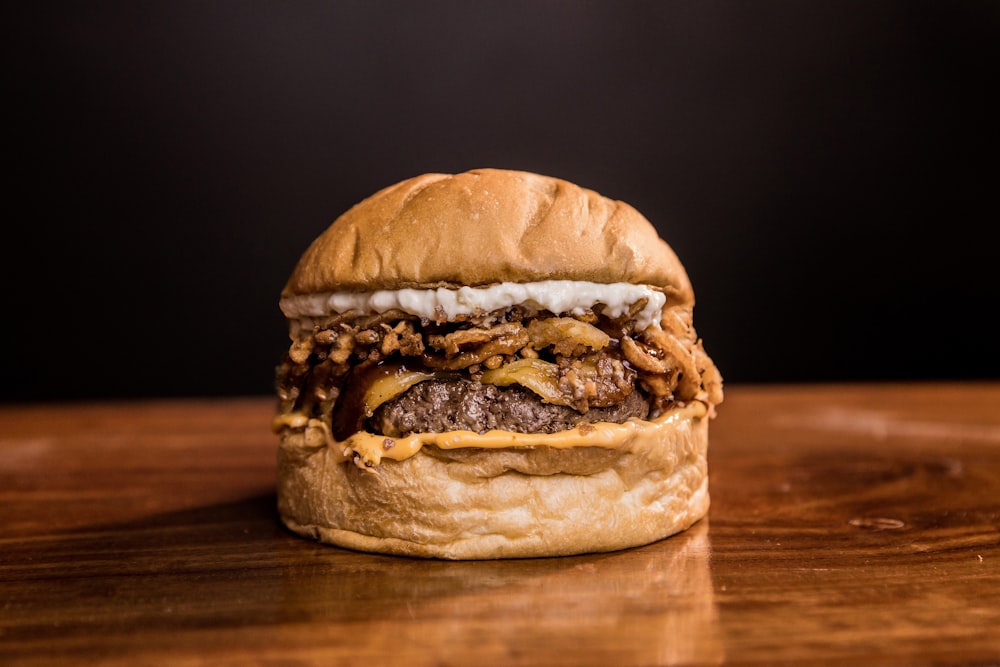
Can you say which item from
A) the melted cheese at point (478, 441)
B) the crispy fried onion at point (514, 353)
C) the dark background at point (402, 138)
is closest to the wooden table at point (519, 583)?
the melted cheese at point (478, 441)

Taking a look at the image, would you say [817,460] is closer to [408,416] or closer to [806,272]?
[408,416]

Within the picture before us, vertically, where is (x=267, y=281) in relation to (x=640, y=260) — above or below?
below

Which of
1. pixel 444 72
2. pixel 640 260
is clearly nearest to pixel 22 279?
pixel 444 72

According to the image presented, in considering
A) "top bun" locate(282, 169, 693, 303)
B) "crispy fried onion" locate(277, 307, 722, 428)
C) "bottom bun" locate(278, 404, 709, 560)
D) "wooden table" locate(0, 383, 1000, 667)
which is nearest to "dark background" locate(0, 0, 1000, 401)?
"wooden table" locate(0, 383, 1000, 667)

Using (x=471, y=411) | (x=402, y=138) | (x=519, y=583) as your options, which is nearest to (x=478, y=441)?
(x=471, y=411)

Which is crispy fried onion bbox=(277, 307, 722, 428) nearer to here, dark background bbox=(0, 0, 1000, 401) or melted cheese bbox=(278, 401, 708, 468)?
melted cheese bbox=(278, 401, 708, 468)

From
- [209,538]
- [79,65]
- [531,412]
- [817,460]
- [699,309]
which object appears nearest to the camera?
[531,412]

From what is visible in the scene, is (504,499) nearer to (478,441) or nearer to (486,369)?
(478,441)

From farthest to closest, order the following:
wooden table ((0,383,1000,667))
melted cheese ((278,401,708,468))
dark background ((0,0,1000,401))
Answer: dark background ((0,0,1000,401)) → melted cheese ((278,401,708,468)) → wooden table ((0,383,1000,667))
